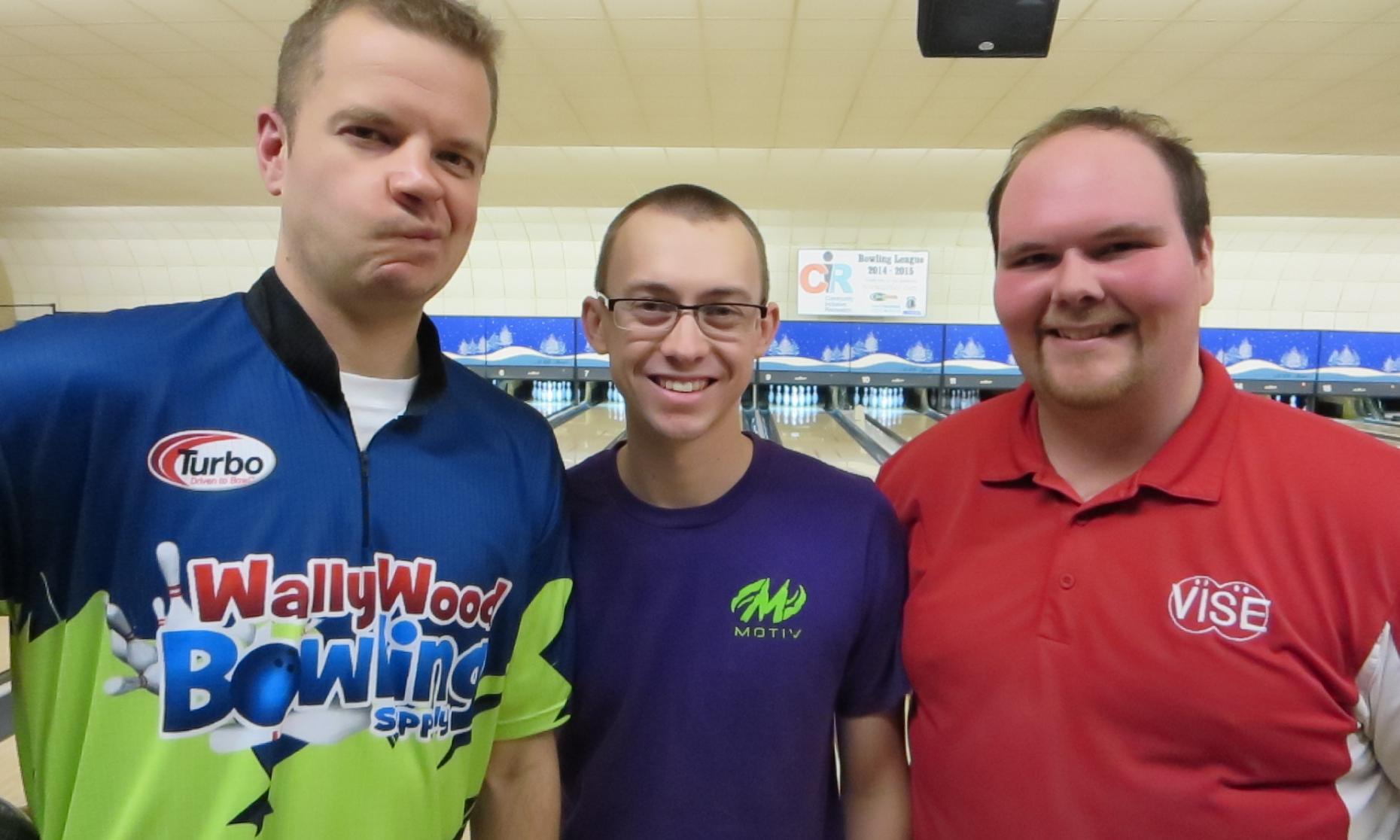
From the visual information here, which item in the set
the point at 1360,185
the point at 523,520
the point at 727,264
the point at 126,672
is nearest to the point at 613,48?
the point at 727,264

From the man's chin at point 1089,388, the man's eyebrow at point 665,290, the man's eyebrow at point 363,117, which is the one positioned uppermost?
the man's eyebrow at point 363,117

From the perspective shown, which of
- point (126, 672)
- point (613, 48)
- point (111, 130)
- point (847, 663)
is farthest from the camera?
point (111, 130)

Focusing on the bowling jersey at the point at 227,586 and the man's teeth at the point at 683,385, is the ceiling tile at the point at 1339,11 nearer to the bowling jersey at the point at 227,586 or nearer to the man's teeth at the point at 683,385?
the man's teeth at the point at 683,385

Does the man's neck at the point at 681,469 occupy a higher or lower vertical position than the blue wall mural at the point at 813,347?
lower

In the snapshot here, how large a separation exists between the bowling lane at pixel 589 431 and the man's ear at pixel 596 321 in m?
4.35

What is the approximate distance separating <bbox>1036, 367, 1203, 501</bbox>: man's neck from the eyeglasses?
1.38 ft

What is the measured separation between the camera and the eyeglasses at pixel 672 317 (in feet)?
3.65

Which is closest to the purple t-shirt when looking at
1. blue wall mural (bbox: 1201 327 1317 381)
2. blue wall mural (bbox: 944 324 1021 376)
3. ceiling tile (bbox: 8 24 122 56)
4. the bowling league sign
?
ceiling tile (bbox: 8 24 122 56)

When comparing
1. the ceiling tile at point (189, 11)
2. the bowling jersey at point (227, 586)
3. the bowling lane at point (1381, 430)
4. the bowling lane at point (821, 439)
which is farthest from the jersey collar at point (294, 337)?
the bowling lane at point (1381, 430)

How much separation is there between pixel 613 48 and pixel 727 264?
2.94m

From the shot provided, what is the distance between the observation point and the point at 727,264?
1.11 m

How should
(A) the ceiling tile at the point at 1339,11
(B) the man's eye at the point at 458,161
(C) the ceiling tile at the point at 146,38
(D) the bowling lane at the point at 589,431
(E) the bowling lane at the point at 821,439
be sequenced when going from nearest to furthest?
(B) the man's eye at the point at 458,161 < (A) the ceiling tile at the point at 1339,11 < (C) the ceiling tile at the point at 146,38 < (E) the bowling lane at the point at 821,439 < (D) the bowling lane at the point at 589,431

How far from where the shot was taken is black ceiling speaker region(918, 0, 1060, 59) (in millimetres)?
2639

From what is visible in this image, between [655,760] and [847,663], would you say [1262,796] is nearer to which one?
[847,663]
